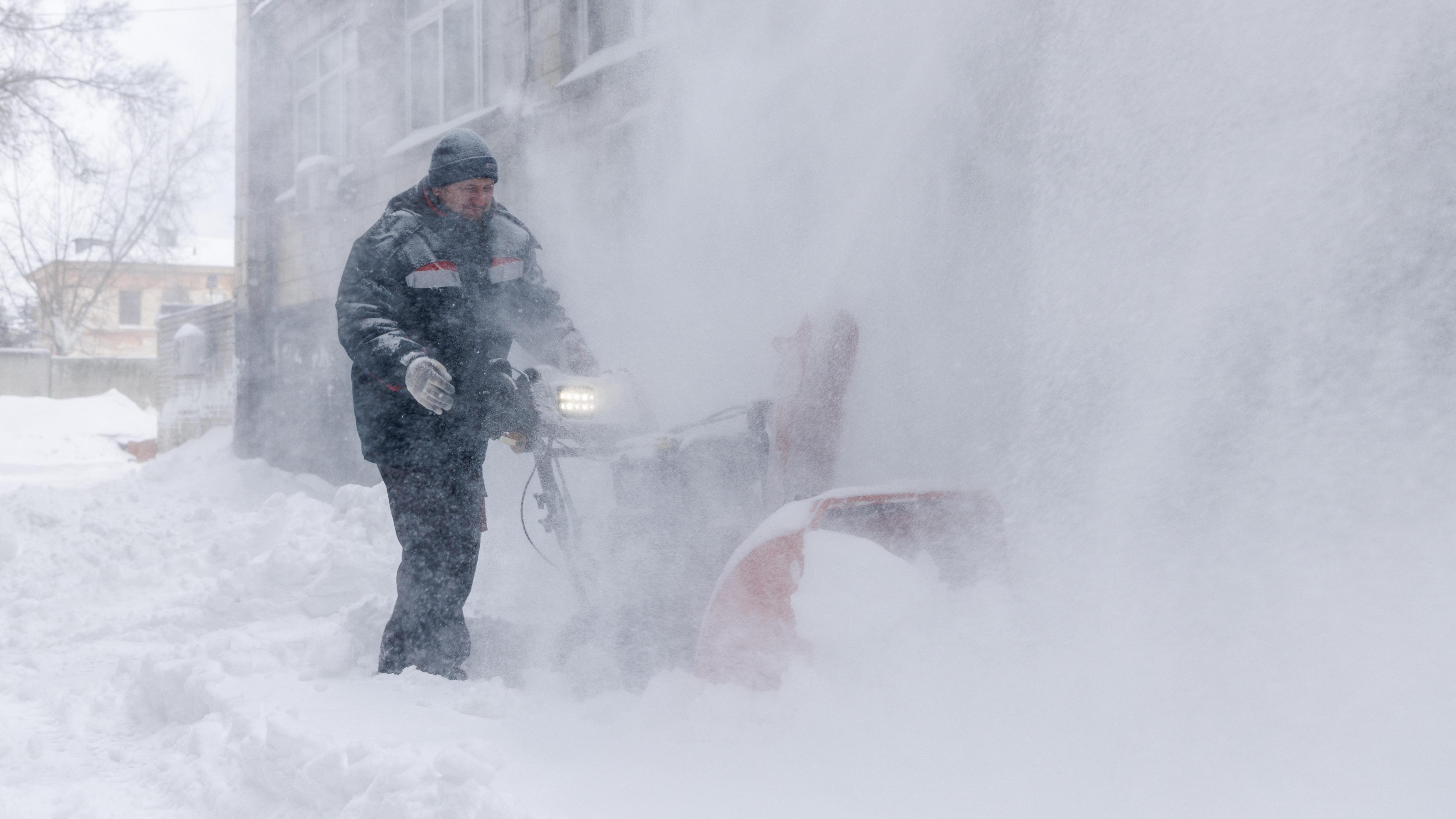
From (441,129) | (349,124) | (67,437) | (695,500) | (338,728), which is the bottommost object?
(338,728)

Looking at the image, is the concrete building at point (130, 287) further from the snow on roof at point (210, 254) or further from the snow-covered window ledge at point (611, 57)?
the snow-covered window ledge at point (611, 57)

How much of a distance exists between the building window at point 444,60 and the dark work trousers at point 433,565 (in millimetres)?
4625

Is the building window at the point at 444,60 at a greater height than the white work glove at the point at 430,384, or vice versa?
the building window at the point at 444,60

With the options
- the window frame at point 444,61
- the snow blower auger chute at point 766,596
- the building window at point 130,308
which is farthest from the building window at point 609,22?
the building window at point 130,308

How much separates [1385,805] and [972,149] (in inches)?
105

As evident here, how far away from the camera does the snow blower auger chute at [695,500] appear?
256 cm

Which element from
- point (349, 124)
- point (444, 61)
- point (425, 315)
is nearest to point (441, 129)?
point (444, 61)

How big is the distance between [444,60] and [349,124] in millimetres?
2200

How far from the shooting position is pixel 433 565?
3.10 meters

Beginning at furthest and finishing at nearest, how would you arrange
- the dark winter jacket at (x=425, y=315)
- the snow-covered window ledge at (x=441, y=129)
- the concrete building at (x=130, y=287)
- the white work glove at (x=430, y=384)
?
the concrete building at (x=130, y=287), the snow-covered window ledge at (x=441, y=129), the dark winter jacket at (x=425, y=315), the white work glove at (x=430, y=384)

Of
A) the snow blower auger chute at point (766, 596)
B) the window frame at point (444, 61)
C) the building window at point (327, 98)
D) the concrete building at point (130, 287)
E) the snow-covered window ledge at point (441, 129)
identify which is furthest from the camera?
the concrete building at point (130, 287)

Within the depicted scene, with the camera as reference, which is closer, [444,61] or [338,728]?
[338,728]

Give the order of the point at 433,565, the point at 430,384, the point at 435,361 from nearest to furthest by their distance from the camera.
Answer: the point at 430,384
the point at 435,361
the point at 433,565

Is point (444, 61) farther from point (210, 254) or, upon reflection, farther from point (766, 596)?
point (210, 254)
